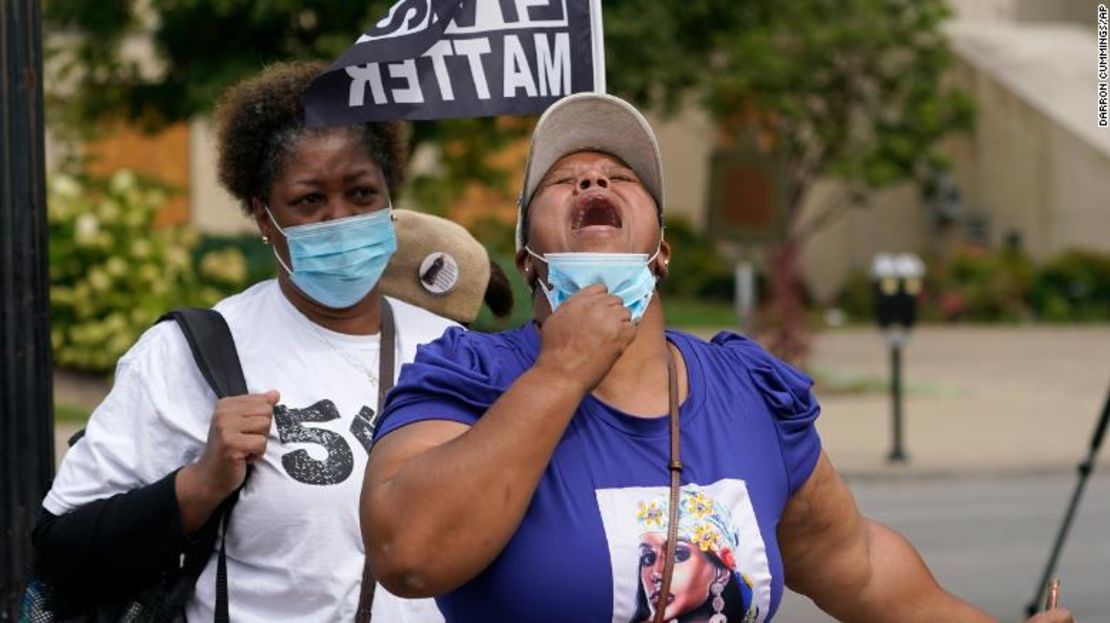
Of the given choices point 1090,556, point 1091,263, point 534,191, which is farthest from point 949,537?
point 1091,263

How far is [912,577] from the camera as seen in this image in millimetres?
2936

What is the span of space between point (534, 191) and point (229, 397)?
874 mm

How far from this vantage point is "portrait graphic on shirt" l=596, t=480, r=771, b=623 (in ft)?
8.05

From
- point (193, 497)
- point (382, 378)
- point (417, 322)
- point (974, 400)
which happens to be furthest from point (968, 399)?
point (193, 497)

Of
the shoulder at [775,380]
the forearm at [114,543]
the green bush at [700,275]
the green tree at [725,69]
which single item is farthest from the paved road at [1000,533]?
the green bush at [700,275]

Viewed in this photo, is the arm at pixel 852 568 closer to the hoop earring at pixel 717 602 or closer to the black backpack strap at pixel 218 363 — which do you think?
the hoop earring at pixel 717 602

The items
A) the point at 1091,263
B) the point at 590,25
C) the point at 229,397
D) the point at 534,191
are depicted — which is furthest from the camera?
the point at 1091,263

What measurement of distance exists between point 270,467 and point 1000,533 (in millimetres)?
9811

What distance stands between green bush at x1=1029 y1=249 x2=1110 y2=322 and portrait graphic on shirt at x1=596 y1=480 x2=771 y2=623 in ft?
90.5

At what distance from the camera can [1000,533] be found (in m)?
12.4

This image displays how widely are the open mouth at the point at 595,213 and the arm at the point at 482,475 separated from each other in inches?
6.9

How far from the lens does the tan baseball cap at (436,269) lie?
3891mm

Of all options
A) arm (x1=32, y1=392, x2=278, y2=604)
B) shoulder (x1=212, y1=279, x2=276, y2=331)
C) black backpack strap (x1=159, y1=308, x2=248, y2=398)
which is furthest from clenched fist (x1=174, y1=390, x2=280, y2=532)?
shoulder (x1=212, y1=279, x2=276, y2=331)

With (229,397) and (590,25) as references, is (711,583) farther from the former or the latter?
(590,25)
